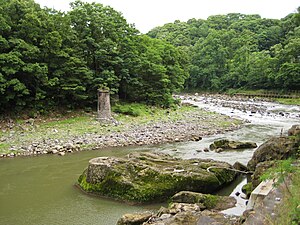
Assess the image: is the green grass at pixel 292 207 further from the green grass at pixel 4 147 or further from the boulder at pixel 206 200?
the green grass at pixel 4 147

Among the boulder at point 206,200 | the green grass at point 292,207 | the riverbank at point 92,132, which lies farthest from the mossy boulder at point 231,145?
the green grass at point 292,207

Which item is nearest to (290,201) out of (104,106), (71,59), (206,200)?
(206,200)

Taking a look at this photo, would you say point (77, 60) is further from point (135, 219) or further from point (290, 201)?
point (290, 201)

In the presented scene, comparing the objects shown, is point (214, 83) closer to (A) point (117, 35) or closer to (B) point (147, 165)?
(A) point (117, 35)

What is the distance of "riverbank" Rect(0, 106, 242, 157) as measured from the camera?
748 inches

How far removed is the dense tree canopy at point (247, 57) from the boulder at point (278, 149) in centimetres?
4419

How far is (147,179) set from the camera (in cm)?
1135

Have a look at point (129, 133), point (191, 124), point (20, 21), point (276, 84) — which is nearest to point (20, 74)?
point (20, 21)

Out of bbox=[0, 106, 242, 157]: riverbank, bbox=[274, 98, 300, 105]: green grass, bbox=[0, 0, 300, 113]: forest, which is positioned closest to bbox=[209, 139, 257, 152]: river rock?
bbox=[0, 106, 242, 157]: riverbank

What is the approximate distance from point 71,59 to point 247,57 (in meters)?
54.8

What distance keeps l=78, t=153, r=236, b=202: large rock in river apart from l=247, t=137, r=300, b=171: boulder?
1.44 meters

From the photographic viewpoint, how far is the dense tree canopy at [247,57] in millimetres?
55991

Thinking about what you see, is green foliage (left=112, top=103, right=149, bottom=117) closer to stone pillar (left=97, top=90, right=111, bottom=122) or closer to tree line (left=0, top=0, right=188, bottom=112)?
tree line (left=0, top=0, right=188, bottom=112)

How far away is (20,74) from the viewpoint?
2461 cm
